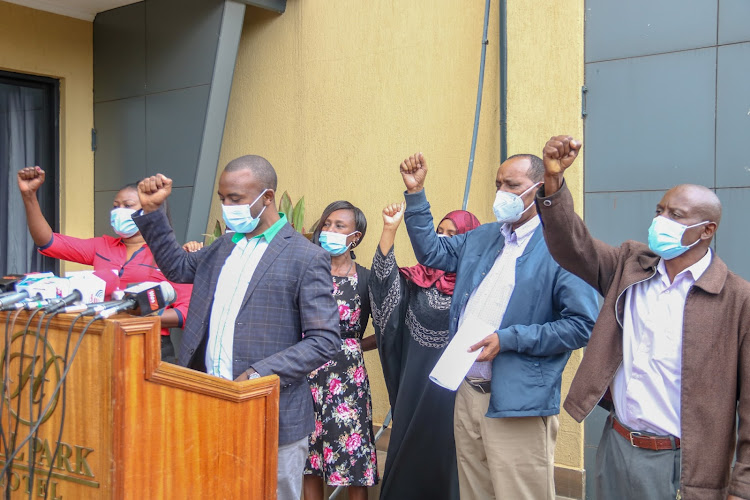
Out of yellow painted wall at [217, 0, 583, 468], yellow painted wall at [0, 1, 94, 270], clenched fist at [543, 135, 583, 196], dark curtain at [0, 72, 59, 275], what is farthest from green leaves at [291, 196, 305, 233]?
clenched fist at [543, 135, 583, 196]

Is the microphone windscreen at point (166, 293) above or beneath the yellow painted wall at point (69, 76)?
beneath

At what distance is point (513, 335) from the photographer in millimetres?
3131

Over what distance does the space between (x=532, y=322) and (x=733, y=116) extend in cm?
177

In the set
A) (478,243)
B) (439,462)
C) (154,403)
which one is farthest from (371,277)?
(154,403)

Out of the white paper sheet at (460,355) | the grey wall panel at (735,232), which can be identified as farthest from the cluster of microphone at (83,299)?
the grey wall panel at (735,232)

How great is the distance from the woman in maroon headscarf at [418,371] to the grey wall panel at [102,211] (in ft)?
10.1

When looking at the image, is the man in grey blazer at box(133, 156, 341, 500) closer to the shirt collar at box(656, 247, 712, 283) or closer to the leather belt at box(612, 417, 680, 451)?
the leather belt at box(612, 417, 680, 451)

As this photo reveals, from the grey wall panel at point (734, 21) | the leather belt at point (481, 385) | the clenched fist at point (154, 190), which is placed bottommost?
the leather belt at point (481, 385)

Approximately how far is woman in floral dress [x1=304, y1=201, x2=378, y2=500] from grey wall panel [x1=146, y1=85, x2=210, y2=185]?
1962mm

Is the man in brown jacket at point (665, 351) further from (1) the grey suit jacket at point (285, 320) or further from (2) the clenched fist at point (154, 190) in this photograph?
(2) the clenched fist at point (154, 190)

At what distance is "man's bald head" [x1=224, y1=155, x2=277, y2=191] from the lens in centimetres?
309

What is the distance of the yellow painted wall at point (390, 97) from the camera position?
4.62 meters

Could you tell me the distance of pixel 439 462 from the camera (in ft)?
14.0

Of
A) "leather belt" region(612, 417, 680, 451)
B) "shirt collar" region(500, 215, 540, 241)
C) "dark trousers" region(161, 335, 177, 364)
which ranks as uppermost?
"shirt collar" region(500, 215, 540, 241)
